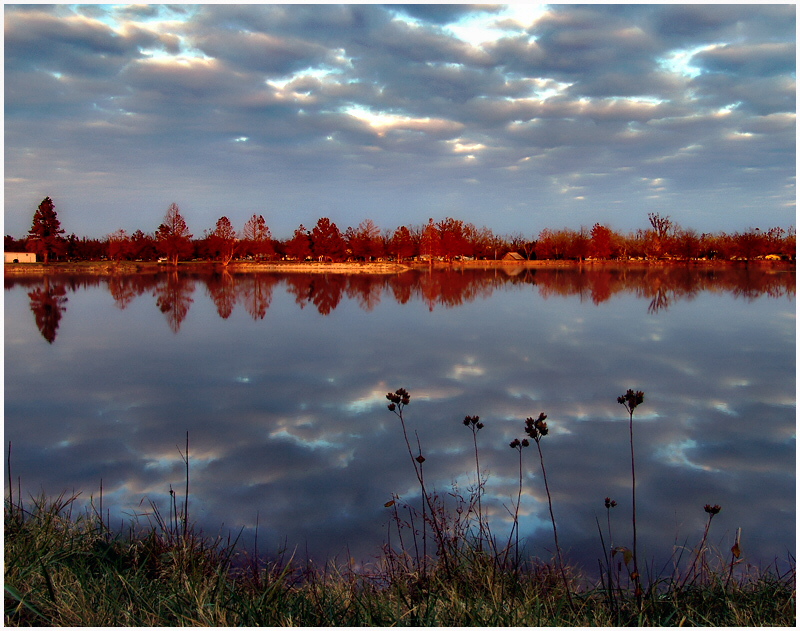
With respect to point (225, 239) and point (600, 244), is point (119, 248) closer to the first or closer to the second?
point (225, 239)

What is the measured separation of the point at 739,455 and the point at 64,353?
1162 cm

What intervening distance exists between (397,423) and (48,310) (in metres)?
17.1

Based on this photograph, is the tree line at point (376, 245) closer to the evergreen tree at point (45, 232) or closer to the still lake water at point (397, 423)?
the evergreen tree at point (45, 232)

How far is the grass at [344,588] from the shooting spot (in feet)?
8.95

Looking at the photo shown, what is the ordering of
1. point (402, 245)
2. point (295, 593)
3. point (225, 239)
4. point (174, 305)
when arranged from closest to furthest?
point (295, 593) → point (174, 305) → point (225, 239) → point (402, 245)

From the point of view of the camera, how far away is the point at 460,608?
2762mm

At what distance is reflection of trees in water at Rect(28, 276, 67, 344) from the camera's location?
15.1 m

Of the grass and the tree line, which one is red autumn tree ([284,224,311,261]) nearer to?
the tree line

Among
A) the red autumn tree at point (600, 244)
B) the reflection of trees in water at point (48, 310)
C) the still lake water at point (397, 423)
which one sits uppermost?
the red autumn tree at point (600, 244)

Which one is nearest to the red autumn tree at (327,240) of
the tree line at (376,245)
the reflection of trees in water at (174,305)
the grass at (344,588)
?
the tree line at (376,245)

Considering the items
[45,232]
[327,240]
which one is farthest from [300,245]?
[45,232]

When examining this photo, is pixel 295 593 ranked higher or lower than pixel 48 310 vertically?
lower

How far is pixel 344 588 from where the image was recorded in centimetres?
335

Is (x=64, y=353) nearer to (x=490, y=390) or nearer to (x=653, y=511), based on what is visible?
(x=490, y=390)
